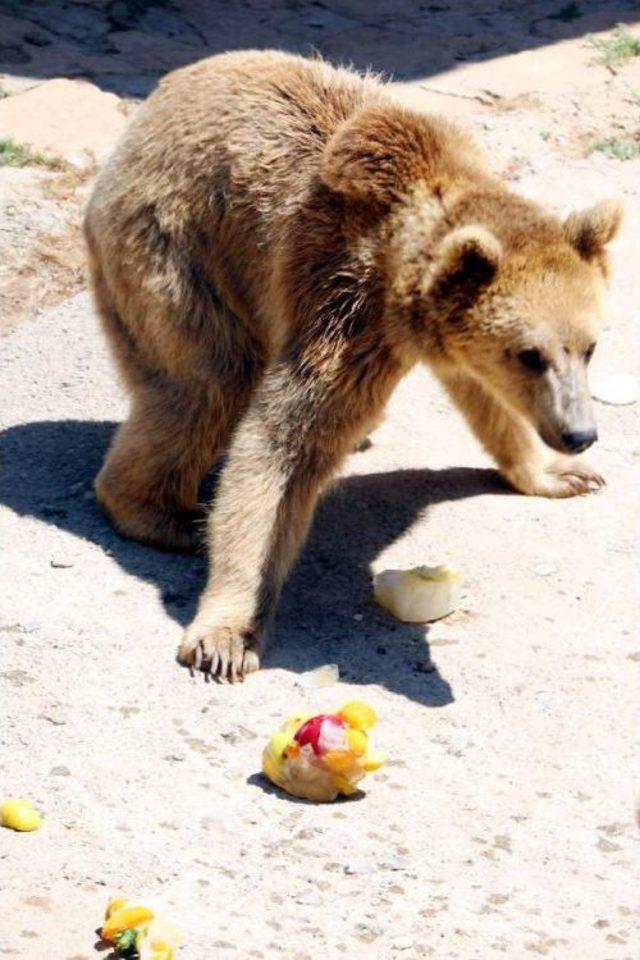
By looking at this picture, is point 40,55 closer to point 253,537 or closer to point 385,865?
point 253,537

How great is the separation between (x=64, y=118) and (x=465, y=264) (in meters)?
4.69

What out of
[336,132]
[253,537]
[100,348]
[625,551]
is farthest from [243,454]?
[100,348]

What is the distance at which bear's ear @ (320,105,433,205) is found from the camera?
546 centimetres

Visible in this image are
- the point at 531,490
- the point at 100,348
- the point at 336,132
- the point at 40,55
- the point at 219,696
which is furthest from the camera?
the point at 40,55

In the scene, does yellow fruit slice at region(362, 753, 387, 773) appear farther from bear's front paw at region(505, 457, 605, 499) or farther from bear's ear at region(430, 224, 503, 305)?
bear's front paw at region(505, 457, 605, 499)

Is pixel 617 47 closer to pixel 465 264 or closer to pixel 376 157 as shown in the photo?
pixel 376 157

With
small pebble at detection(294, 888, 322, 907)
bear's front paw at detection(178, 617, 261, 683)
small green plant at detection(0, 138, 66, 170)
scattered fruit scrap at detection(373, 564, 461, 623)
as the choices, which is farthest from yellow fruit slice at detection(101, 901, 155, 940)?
small green plant at detection(0, 138, 66, 170)

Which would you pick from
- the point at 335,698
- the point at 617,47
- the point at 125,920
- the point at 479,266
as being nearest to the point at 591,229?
the point at 479,266

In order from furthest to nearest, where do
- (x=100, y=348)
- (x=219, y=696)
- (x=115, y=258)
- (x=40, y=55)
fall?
(x=40, y=55), (x=100, y=348), (x=115, y=258), (x=219, y=696)

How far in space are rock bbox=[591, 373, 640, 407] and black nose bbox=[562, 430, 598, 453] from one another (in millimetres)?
2116

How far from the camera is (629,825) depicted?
4.66 metres

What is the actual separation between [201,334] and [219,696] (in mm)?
1408

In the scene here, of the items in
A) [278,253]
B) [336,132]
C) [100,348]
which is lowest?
[100,348]

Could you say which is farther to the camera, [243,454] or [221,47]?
[221,47]
